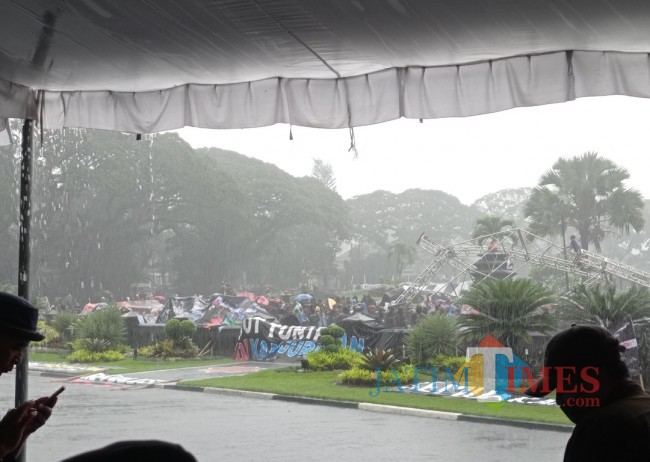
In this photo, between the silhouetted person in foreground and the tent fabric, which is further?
the tent fabric

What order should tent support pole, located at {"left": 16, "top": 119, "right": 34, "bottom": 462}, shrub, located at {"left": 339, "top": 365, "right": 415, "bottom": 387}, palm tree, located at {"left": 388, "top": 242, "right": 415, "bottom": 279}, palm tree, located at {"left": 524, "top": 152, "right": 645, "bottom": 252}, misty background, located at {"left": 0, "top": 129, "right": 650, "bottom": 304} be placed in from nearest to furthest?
1. tent support pole, located at {"left": 16, "top": 119, "right": 34, "bottom": 462}
2. shrub, located at {"left": 339, "top": 365, "right": 415, "bottom": 387}
3. palm tree, located at {"left": 524, "top": 152, "right": 645, "bottom": 252}
4. palm tree, located at {"left": 388, "top": 242, "right": 415, "bottom": 279}
5. misty background, located at {"left": 0, "top": 129, "right": 650, "bottom": 304}

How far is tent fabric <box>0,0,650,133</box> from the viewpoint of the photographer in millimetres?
2939

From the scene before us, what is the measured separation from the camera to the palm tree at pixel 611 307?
12102mm

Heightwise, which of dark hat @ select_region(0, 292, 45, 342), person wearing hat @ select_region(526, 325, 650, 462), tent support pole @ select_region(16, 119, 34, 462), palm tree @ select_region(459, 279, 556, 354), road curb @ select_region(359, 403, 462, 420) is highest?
tent support pole @ select_region(16, 119, 34, 462)

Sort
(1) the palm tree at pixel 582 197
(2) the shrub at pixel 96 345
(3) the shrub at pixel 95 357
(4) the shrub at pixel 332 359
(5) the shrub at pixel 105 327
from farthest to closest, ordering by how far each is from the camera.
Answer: (1) the palm tree at pixel 582 197, (5) the shrub at pixel 105 327, (2) the shrub at pixel 96 345, (3) the shrub at pixel 95 357, (4) the shrub at pixel 332 359

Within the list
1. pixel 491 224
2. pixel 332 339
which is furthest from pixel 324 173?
pixel 332 339

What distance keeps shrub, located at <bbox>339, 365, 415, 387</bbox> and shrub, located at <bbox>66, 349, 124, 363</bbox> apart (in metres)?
8.54

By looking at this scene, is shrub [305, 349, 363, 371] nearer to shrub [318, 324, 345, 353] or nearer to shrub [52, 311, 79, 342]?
shrub [318, 324, 345, 353]

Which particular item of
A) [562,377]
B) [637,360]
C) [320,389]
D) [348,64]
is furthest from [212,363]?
[562,377]

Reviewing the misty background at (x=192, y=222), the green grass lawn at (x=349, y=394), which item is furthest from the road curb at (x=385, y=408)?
the misty background at (x=192, y=222)

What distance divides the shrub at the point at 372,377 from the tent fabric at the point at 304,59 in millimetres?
10782

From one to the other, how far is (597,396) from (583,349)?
9 centimetres

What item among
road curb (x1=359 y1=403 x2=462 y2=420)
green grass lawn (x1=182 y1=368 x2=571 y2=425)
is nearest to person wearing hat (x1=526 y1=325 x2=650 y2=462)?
green grass lawn (x1=182 y1=368 x2=571 y2=425)

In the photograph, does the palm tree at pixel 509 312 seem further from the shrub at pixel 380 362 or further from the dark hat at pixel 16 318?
the dark hat at pixel 16 318
